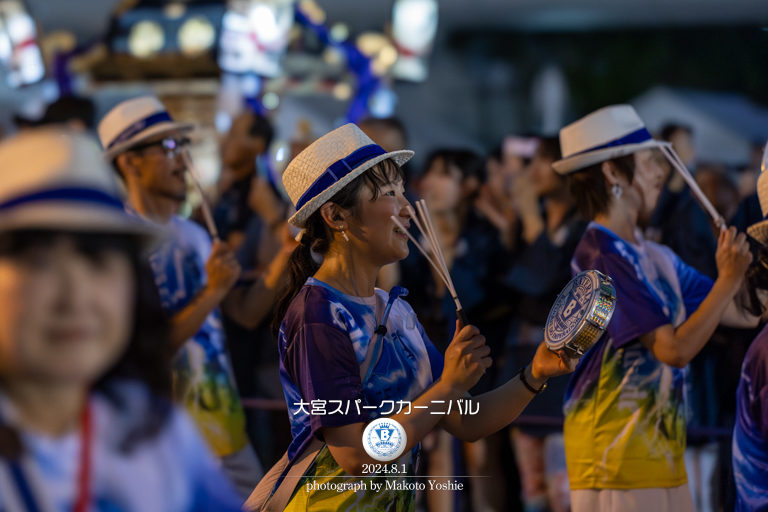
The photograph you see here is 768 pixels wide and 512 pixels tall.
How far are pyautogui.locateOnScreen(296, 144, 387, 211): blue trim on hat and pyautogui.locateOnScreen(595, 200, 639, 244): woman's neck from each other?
0.95 meters

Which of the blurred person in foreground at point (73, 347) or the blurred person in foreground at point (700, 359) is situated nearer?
the blurred person in foreground at point (73, 347)

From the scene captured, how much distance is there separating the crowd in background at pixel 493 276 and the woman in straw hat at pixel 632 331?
0.20 meters

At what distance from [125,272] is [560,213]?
314 centimetres

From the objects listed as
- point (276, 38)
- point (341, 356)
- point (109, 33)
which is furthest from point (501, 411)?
point (109, 33)

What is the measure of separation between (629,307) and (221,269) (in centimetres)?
138

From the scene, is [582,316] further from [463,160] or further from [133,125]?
[463,160]

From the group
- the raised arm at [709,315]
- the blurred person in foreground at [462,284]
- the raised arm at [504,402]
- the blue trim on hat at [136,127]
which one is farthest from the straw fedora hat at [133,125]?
the raised arm at [709,315]

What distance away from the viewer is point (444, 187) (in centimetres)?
433

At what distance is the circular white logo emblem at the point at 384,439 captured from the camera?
1.68 m

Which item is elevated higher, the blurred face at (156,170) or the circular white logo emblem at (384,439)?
the blurred face at (156,170)

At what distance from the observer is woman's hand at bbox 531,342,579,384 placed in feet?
5.96

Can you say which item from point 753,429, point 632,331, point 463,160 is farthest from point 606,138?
point 463,160

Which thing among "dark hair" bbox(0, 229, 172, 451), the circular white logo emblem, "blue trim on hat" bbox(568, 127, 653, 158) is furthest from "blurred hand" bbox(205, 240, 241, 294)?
"dark hair" bbox(0, 229, 172, 451)

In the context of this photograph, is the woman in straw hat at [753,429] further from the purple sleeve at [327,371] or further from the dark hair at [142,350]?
the dark hair at [142,350]
